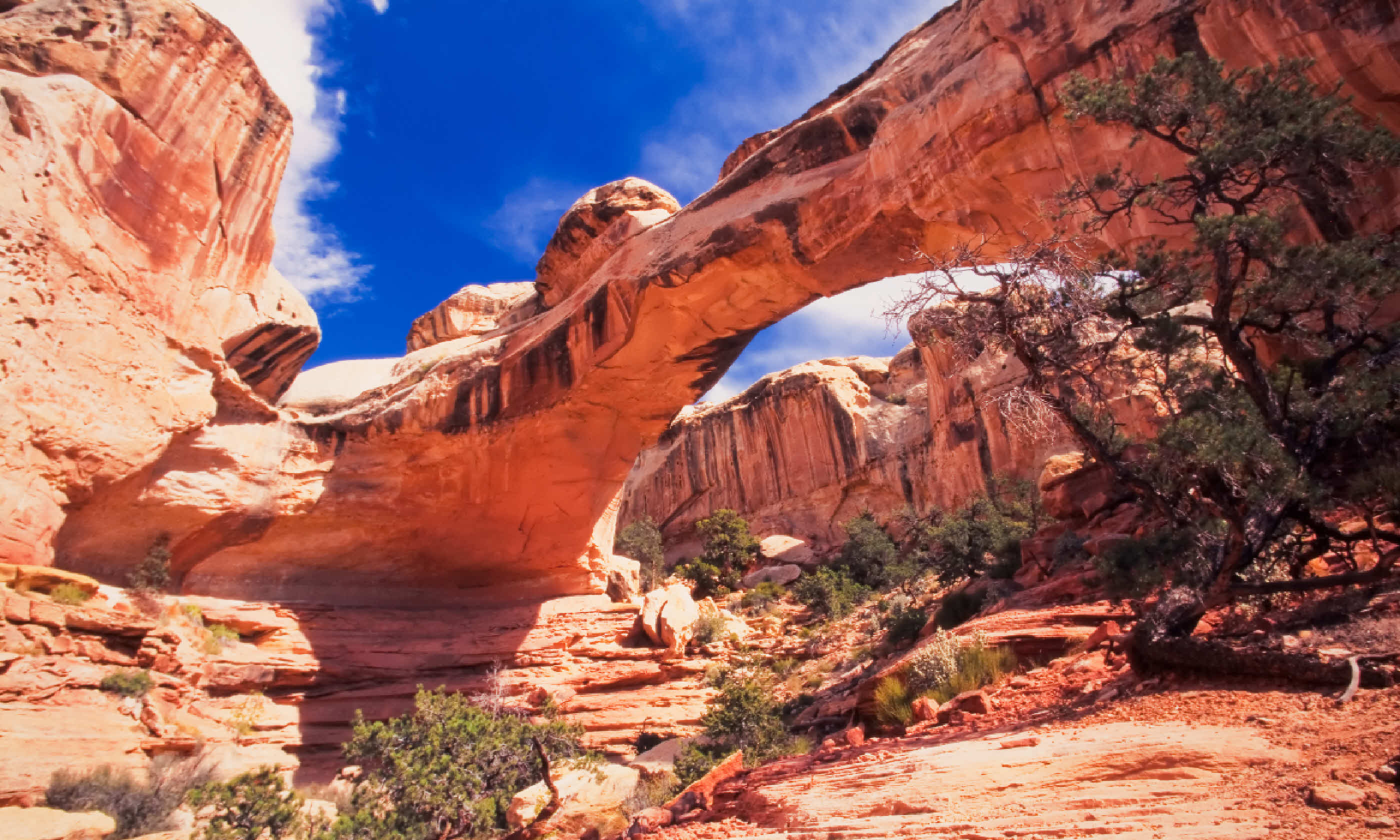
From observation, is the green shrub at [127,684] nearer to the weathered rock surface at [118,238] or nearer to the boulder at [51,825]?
the weathered rock surface at [118,238]

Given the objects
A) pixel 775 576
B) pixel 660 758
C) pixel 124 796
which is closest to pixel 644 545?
pixel 775 576

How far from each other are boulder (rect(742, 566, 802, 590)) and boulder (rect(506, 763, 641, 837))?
16439mm

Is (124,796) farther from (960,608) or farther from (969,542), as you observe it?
(969,542)

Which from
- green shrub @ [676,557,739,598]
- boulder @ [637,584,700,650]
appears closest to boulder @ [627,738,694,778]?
boulder @ [637,584,700,650]

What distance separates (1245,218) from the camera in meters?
5.60

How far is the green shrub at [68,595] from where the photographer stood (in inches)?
417

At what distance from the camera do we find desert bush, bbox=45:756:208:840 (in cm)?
805

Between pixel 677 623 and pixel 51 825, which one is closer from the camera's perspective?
pixel 51 825

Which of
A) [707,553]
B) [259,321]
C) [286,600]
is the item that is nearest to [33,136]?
[259,321]

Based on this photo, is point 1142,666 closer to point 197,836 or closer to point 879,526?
point 197,836

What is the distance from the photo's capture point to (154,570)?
13195mm

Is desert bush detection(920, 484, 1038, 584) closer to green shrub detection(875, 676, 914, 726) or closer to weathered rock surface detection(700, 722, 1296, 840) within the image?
green shrub detection(875, 676, 914, 726)

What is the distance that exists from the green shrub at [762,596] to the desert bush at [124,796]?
50.8 ft

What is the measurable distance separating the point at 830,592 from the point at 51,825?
54.9 ft
